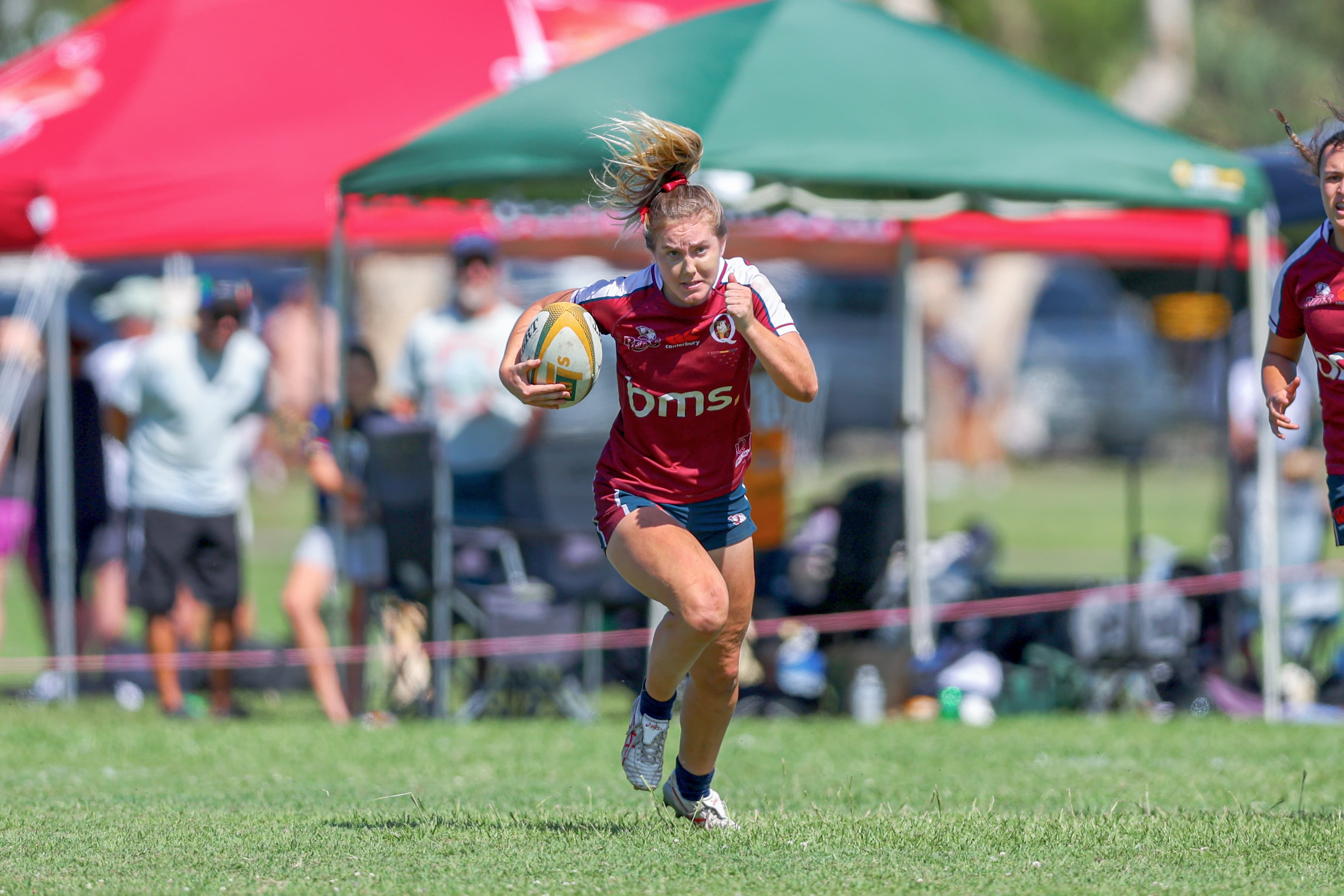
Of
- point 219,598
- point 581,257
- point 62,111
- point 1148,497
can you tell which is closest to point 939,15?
point 1148,497

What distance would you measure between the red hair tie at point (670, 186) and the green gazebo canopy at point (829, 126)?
3.21m

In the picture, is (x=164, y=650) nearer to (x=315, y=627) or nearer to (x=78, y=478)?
(x=315, y=627)

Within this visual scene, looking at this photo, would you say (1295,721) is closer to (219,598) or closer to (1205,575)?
(1205,575)

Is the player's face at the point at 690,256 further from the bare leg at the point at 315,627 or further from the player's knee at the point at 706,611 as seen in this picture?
the bare leg at the point at 315,627

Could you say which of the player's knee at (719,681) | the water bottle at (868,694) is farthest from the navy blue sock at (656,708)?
the water bottle at (868,694)

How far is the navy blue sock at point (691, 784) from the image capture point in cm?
577

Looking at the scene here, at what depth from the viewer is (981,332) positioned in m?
32.2

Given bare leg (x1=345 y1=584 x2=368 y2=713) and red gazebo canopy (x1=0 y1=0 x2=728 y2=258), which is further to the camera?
red gazebo canopy (x1=0 y1=0 x2=728 y2=258)

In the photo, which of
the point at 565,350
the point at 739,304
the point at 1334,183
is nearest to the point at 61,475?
the point at 565,350

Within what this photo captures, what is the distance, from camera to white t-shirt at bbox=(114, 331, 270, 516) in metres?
10.1

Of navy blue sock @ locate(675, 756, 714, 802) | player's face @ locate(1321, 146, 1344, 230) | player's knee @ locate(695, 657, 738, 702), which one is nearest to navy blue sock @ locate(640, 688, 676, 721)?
player's knee @ locate(695, 657, 738, 702)

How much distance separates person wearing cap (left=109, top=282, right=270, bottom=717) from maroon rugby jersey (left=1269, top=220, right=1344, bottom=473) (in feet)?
20.8

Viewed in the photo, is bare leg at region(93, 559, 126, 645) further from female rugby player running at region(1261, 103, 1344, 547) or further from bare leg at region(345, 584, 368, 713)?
female rugby player running at region(1261, 103, 1344, 547)

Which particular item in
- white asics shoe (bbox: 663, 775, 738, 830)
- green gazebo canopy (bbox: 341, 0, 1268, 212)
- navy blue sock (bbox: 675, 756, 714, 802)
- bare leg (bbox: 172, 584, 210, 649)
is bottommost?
bare leg (bbox: 172, 584, 210, 649)
